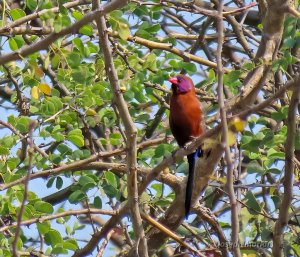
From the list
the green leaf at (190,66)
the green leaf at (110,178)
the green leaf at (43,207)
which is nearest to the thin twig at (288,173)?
the green leaf at (110,178)

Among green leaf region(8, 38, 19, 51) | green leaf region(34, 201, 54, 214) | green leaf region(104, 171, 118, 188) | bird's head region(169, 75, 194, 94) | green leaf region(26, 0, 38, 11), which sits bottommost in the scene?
green leaf region(34, 201, 54, 214)

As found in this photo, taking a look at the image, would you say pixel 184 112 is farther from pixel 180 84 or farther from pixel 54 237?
pixel 54 237

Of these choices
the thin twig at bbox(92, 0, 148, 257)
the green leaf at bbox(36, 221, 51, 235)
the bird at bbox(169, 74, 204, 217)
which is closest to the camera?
the thin twig at bbox(92, 0, 148, 257)

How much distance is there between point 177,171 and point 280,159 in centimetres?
74

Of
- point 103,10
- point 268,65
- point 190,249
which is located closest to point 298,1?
point 268,65

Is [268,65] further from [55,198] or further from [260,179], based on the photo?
[55,198]

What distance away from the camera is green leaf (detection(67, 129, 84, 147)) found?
4.69 m

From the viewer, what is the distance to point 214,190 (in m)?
5.32

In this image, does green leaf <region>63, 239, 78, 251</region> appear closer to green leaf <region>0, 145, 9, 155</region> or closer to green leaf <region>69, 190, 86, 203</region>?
green leaf <region>69, 190, 86, 203</region>

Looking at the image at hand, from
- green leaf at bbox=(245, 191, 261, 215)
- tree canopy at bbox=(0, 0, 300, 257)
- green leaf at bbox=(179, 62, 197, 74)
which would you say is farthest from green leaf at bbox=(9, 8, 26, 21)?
green leaf at bbox=(245, 191, 261, 215)

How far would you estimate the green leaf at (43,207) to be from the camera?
4527 millimetres

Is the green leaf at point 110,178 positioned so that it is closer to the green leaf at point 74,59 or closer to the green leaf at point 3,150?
the green leaf at point 3,150

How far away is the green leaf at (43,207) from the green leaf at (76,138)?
388 millimetres

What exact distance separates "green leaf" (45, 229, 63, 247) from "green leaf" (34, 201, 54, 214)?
0.13 meters
